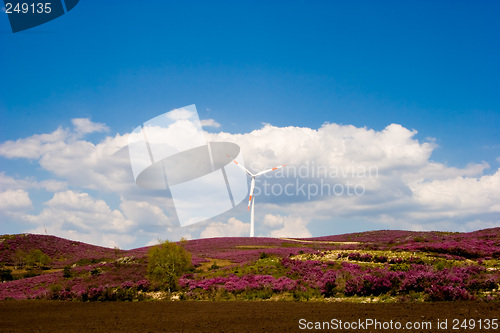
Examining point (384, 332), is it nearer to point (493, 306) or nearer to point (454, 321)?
point (454, 321)

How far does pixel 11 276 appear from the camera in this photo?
54031 millimetres

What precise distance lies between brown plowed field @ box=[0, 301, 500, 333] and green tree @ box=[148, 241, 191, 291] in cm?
1105

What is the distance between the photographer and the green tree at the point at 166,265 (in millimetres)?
37031

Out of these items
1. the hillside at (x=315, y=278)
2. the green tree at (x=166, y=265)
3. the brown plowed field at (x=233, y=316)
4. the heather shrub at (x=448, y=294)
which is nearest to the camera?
the brown plowed field at (x=233, y=316)

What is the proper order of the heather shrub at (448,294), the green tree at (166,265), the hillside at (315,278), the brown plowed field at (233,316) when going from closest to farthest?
the brown plowed field at (233,316)
the heather shrub at (448,294)
the hillside at (315,278)
the green tree at (166,265)

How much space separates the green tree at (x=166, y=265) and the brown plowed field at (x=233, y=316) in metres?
11.0

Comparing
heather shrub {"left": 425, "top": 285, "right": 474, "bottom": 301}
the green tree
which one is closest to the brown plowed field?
heather shrub {"left": 425, "top": 285, "right": 474, "bottom": 301}

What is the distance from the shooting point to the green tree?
121ft

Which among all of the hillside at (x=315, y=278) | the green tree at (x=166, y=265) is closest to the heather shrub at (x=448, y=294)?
the hillside at (x=315, y=278)

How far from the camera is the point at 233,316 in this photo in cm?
2069

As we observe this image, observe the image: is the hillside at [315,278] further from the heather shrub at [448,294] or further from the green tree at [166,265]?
the green tree at [166,265]

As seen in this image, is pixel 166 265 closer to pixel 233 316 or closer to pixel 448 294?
pixel 233 316

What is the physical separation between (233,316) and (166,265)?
17.9 metres

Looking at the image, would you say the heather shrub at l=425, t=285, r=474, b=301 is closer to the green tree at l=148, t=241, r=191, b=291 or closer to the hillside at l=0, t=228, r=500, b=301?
the hillside at l=0, t=228, r=500, b=301
